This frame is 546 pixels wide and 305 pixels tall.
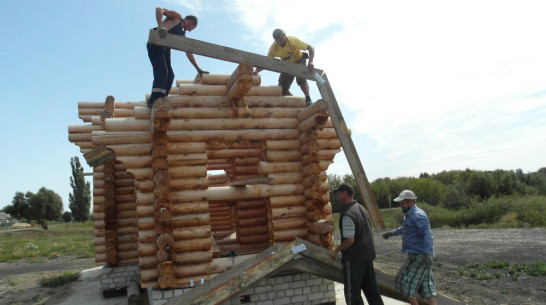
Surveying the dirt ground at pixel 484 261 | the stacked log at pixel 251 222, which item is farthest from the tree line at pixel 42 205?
the stacked log at pixel 251 222

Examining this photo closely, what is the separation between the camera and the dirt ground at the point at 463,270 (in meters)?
9.41

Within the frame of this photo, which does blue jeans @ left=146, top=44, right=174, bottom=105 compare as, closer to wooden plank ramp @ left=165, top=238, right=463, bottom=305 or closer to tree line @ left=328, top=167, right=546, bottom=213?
wooden plank ramp @ left=165, top=238, right=463, bottom=305

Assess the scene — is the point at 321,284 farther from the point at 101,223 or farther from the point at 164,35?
the point at 101,223

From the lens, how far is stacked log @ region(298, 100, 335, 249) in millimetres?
7680

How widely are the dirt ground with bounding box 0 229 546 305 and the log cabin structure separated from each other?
2.24m

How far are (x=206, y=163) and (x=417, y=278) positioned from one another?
4.35 meters

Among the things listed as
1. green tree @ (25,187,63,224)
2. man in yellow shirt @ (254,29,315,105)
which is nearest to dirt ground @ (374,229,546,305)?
man in yellow shirt @ (254,29,315,105)

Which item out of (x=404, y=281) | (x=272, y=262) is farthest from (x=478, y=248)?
(x=272, y=262)

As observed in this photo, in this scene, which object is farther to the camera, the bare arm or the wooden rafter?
the bare arm

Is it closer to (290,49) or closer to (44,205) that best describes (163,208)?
(290,49)

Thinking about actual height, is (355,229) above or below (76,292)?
above

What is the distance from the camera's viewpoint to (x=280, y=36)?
29.0 feet

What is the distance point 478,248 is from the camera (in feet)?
48.9

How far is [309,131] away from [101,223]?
726cm
